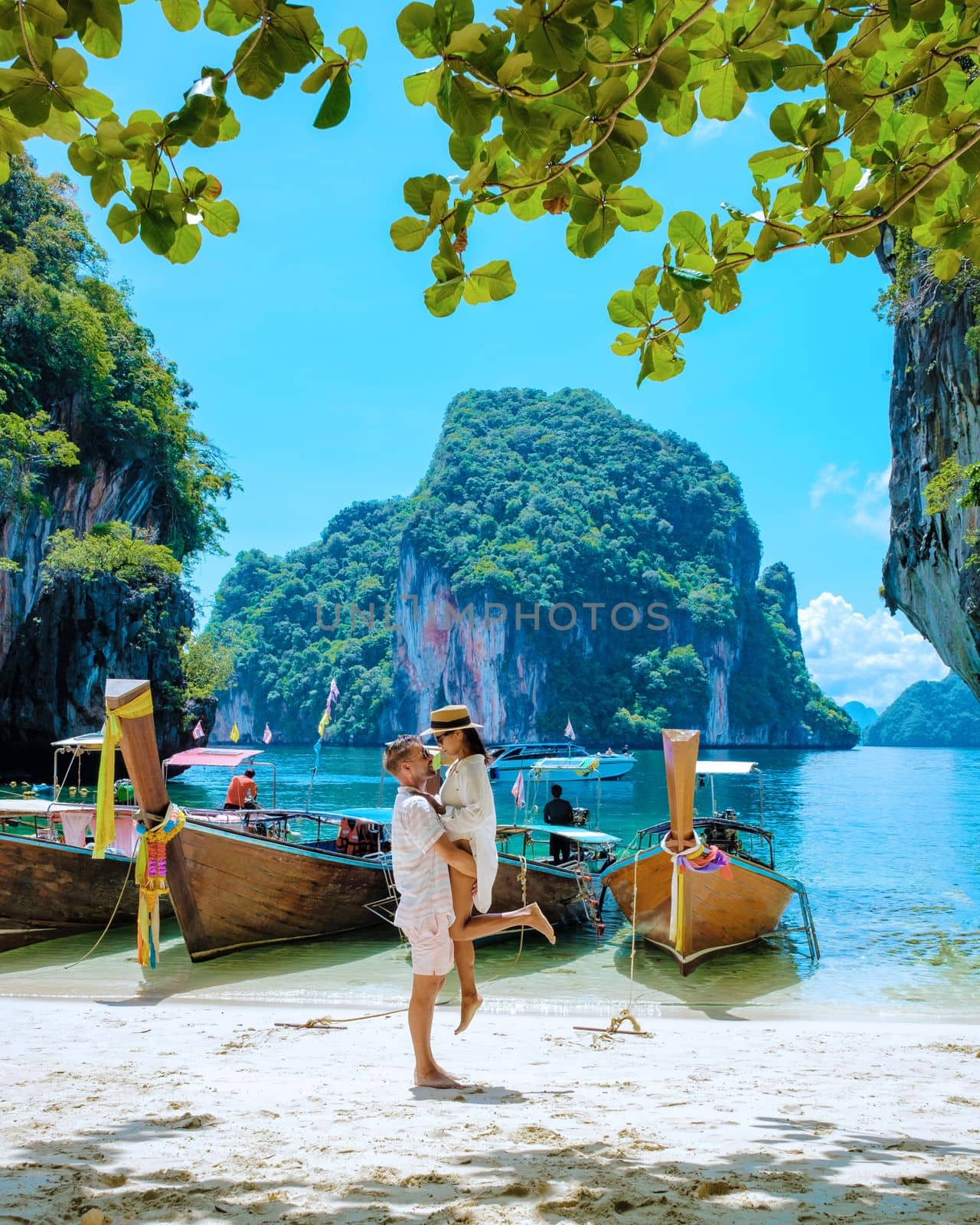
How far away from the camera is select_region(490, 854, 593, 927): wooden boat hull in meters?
9.68

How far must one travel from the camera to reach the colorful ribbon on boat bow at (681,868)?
25.6 ft

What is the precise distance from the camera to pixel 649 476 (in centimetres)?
9938

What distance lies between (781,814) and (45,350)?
2580 centimetres

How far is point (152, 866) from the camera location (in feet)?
24.4

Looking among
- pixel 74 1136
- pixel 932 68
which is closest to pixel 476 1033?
pixel 74 1136

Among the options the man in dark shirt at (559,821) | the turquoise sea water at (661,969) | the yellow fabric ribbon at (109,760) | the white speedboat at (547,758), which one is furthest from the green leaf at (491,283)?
the white speedboat at (547,758)

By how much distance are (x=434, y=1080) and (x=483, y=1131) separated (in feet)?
2.33

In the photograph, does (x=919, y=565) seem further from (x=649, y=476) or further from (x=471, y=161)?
(x=649, y=476)

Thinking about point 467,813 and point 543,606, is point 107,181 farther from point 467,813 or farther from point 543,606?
point 543,606

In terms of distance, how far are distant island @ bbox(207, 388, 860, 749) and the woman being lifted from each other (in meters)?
76.4

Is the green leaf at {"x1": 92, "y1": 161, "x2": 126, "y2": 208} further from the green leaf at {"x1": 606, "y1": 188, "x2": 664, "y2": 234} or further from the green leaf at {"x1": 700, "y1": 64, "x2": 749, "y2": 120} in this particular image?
the green leaf at {"x1": 700, "y1": 64, "x2": 749, "y2": 120}

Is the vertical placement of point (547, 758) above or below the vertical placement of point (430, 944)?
below

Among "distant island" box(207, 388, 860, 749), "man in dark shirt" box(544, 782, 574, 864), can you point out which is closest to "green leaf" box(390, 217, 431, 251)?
"man in dark shirt" box(544, 782, 574, 864)

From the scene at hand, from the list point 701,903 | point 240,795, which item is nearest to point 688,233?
point 701,903
